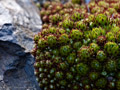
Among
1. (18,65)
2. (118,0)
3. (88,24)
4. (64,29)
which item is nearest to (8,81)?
(18,65)

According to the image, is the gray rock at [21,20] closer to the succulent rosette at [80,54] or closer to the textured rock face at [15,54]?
the textured rock face at [15,54]

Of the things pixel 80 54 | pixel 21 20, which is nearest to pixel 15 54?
pixel 21 20

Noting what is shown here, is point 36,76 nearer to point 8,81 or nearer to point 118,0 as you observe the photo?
point 8,81

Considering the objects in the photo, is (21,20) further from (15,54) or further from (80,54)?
(80,54)

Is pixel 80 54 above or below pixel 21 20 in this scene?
below

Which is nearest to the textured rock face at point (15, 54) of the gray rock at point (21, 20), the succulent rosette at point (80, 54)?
the gray rock at point (21, 20)

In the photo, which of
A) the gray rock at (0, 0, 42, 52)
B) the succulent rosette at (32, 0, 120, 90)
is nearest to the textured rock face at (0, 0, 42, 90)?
the gray rock at (0, 0, 42, 52)

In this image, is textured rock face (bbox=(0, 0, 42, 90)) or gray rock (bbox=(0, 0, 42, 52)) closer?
textured rock face (bbox=(0, 0, 42, 90))

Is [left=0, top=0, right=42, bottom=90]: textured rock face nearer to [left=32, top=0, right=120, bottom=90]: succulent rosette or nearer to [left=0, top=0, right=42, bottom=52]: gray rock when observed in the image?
[left=0, top=0, right=42, bottom=52]: gray rock
